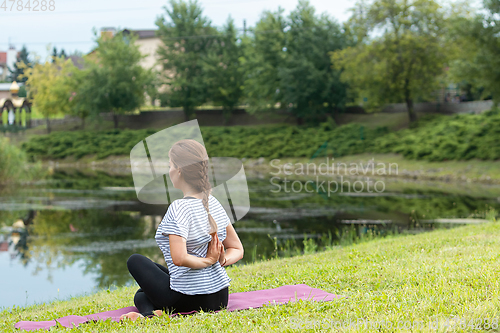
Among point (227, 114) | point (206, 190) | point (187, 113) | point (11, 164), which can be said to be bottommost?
point (11, 164)

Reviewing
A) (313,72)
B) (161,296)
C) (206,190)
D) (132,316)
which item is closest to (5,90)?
(313,72)

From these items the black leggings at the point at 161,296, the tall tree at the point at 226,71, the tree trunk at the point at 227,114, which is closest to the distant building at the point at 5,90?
the tall tree at the point at 226,71

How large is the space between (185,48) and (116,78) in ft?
26.3

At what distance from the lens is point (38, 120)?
187 feet

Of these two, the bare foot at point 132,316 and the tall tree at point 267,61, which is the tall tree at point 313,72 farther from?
the bare foot at point 132,316

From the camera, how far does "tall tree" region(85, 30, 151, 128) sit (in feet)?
162

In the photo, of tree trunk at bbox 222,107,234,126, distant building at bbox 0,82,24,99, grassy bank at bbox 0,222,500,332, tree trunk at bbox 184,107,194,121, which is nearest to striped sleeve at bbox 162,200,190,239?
grassy bank at bbox 0,222,500,332

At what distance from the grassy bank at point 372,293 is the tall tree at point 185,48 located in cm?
4570

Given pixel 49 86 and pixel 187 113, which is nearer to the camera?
pixel 49 86

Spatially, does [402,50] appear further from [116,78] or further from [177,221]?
[177,221]

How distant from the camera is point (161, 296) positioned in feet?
14.5

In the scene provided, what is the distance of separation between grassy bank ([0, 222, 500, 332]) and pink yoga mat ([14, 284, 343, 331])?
0.18 m

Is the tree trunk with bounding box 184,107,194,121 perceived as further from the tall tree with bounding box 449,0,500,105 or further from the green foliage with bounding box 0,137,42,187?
the tall tree with bounding box 449,0,500,105

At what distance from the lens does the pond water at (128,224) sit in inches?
378
